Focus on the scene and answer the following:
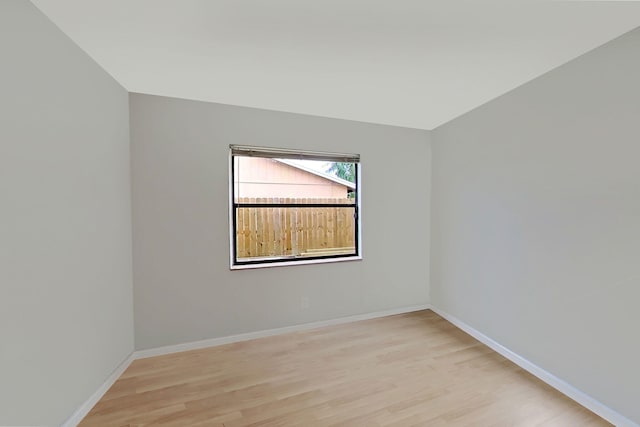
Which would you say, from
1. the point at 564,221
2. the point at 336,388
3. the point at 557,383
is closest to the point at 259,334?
the point at 336,388

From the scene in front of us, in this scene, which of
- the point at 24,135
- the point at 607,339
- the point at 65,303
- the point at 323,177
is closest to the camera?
the point at 24,135

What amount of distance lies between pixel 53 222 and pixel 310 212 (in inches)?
79.5

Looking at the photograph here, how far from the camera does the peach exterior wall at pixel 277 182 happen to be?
261 cm

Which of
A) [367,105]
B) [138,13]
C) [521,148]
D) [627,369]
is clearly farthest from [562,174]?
[138,13]

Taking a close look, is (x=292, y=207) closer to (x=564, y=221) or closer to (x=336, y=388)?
(x=336, y=388)

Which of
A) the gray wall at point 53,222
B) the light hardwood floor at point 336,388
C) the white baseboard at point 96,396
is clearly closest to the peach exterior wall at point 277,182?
the gray wall at point 53,222

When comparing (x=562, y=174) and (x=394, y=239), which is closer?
(x=562, y=174)

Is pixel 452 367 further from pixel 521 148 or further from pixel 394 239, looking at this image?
pixel 521 148

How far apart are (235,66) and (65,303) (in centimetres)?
178

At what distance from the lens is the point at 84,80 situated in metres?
1.61

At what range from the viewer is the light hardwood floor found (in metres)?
1.58

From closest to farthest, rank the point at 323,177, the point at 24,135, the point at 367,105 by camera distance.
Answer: the point at 24,135
the point at 367,105
the point at 323,177

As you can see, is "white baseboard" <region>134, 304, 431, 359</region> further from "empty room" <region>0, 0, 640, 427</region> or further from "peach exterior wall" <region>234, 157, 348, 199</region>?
"peach exterior wall" <region>234, 157, 348, 199</region>

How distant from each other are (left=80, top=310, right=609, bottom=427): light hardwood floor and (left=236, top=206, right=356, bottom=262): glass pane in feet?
2.87
